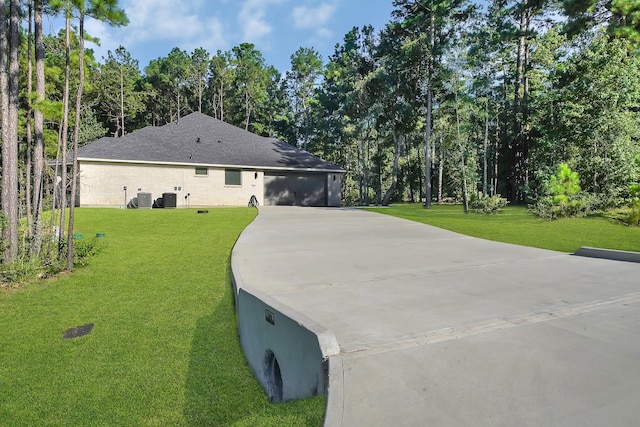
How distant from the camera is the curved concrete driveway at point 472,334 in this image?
2066 mm

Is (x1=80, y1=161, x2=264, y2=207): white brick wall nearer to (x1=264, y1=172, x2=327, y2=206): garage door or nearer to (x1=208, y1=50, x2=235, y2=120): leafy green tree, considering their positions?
(x1=264, y1=172, x2=327, y2=206): garage door

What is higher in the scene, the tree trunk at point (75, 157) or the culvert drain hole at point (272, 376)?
the tree trunk at point (75, 157)

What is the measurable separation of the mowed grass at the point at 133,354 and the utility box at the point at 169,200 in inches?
508

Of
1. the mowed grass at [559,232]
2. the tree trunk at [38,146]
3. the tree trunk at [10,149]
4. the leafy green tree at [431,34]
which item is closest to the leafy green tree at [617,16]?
the mowed grass at [559,232]

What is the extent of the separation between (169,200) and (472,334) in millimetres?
19243

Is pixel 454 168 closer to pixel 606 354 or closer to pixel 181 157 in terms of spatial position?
pixel 181 157

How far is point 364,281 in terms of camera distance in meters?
4.92

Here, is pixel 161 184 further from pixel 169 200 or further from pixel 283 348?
pixel 283 348

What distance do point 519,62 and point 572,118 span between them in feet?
34.7

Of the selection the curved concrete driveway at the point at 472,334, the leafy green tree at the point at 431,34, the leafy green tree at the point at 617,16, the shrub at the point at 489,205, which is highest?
the leafy green tree at the point at 431,34

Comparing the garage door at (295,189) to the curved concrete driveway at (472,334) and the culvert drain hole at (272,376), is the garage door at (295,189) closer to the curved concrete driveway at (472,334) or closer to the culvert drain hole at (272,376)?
the curved concrete driveway at (472,334)

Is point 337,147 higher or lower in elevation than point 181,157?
higher

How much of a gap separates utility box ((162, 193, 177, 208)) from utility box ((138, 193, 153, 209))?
69 centimetres

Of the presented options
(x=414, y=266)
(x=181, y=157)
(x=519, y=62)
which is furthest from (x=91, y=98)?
(x=414, y=266)
